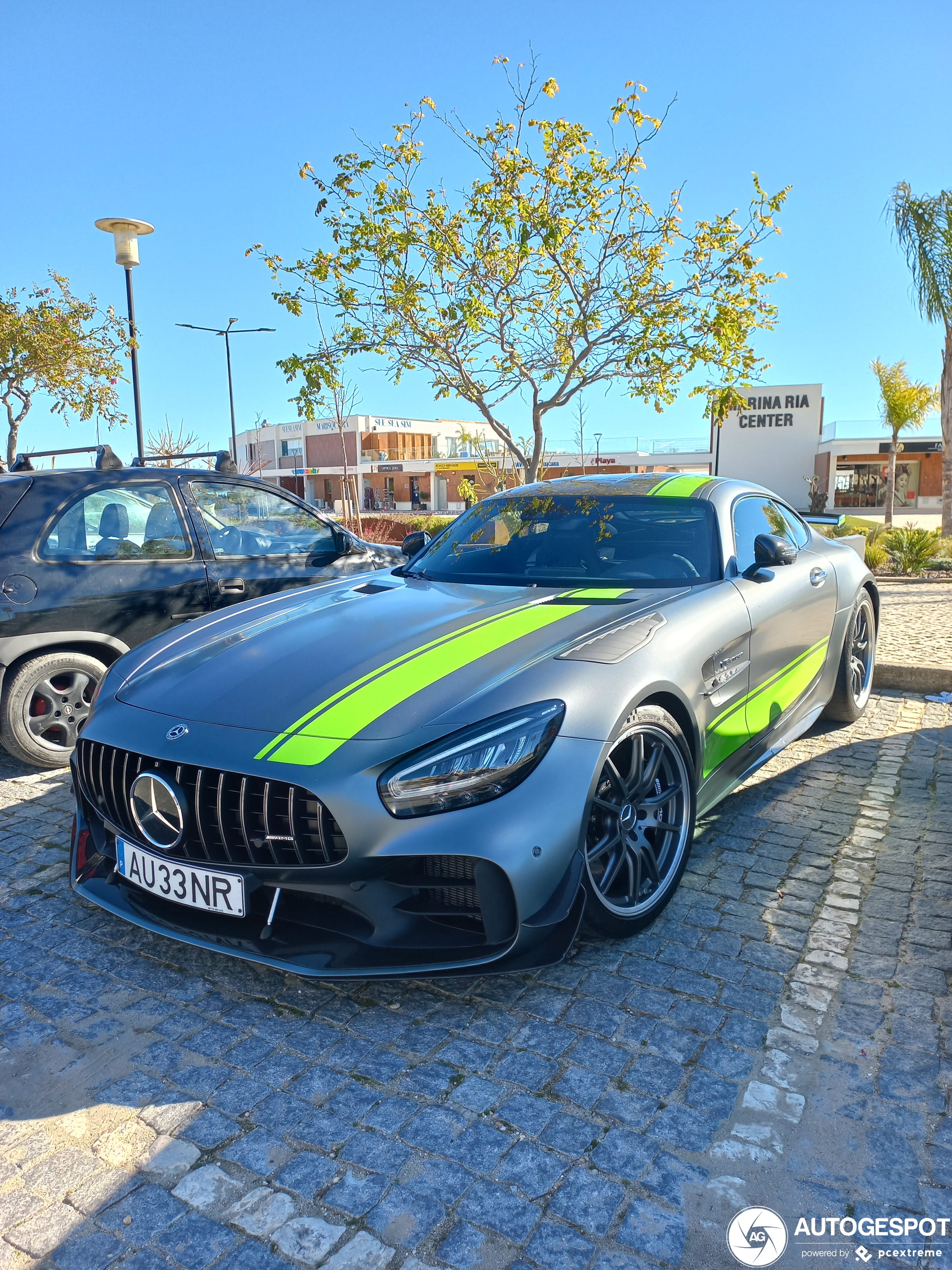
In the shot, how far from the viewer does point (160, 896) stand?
2.53 m

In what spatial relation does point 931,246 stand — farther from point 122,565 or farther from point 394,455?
point 394,455

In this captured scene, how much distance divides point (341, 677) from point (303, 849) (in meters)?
0.60

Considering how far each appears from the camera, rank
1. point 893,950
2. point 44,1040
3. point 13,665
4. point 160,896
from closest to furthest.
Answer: point 44,1040
point 160,896
point 893,950
point 13,665

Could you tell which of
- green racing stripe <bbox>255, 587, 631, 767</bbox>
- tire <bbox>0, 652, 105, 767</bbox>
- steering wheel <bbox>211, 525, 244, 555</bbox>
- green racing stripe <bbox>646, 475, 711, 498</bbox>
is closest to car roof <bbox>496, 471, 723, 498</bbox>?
green racing stripe <bbox>646, 475, 711, 498</bbox>

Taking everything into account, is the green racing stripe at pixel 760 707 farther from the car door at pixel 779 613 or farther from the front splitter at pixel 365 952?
the front splitter at pixel 365 952

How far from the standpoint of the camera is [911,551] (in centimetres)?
1254

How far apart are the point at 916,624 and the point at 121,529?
7322 millimetres

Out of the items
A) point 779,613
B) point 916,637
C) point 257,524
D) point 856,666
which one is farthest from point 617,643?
point 916,637

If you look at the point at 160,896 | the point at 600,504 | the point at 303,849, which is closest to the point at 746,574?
the point at 600,504

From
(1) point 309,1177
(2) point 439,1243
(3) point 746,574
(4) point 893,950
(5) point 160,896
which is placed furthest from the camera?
(3) point 746,574

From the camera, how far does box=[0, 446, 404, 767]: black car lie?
14.7 feet

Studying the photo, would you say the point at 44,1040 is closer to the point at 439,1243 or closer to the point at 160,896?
the point at 160,896

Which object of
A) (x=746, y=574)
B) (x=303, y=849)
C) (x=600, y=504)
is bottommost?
(x=303, y=849)

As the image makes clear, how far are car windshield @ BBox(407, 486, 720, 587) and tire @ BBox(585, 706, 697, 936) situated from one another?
0.85 meters
